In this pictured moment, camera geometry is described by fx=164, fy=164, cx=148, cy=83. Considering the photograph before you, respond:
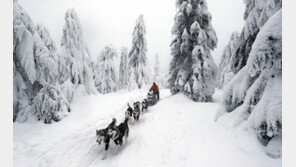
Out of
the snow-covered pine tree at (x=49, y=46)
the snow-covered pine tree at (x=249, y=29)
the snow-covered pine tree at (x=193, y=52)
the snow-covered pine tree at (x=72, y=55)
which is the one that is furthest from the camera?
the snow-covered pine tree at (x=72, y=55)

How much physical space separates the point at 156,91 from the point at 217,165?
9750 millimetres

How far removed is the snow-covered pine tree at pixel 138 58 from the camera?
2848 centimetres

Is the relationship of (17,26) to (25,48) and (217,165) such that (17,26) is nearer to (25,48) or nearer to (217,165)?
(25,48)

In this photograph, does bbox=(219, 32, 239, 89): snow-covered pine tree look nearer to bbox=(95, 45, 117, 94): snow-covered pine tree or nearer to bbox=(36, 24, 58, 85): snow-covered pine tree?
bbox=(36, 24, 58, 85): snow-covered pine tree

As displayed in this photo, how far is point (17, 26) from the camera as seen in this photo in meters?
8.64

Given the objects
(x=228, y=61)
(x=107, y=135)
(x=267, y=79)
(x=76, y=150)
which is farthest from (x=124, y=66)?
(x=267, y=79)

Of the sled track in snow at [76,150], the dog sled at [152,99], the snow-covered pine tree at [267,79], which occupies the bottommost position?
the sled track in snow at [76,150]

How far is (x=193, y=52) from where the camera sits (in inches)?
509

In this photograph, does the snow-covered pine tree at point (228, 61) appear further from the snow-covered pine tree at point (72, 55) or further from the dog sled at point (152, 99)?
the snow-covered pine tree at point (72, 55)

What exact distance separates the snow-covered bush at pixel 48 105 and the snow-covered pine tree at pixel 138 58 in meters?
18.4

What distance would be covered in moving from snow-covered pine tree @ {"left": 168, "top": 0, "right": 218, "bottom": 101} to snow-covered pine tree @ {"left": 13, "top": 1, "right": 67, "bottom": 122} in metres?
9.47

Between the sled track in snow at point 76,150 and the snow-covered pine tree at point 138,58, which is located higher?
the snow-covered pine tree at point 138,58

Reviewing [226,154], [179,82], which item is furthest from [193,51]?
[226,154]

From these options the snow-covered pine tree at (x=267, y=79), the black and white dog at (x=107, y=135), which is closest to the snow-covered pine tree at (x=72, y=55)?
the black and white dog at (x=107, y=135)
